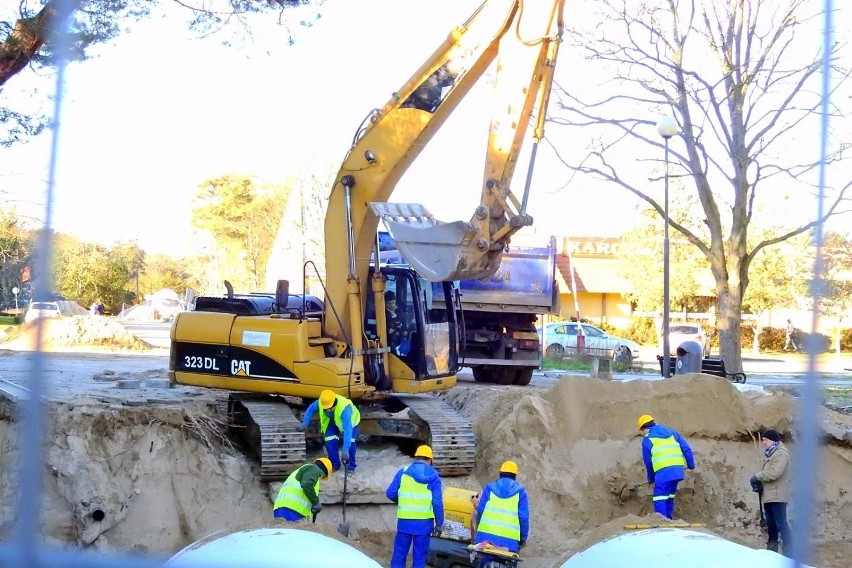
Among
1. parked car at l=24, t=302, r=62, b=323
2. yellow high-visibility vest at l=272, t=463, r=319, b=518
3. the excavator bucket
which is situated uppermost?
the excavator bucket

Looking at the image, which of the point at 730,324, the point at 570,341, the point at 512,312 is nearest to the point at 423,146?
the point at 512,312

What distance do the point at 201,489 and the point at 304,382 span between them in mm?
1619

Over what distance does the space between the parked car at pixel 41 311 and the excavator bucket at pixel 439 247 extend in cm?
571

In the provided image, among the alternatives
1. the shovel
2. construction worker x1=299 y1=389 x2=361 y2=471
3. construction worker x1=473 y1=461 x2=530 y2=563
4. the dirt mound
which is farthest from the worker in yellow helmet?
the dirt mound

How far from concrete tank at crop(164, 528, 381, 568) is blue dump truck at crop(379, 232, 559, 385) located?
1081 cm

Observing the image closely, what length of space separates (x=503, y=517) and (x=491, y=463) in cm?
357

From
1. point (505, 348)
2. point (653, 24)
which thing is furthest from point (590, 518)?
point (653, 24)

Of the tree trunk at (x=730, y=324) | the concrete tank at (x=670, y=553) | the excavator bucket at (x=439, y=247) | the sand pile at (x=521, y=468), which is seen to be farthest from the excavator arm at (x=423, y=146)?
the tree trunk at (x=730, y=324)

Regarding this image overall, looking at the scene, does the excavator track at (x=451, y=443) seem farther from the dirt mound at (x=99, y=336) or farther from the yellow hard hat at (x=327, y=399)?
the dirt mound at (x=99, y=336)

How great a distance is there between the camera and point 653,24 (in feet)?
63.1

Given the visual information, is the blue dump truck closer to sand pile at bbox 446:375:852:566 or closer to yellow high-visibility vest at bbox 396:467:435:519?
sand pile at bbox 446:375:852:566

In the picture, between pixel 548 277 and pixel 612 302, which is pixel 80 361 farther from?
pixel 612 302

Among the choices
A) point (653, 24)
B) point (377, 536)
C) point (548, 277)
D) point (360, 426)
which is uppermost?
point (653, 24)

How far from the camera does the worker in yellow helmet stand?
7500 mm
